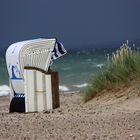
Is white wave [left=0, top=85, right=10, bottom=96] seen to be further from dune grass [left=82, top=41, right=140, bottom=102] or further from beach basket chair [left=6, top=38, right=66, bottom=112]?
beach basket chair [left=6, top=38, right=66, bottom=112]

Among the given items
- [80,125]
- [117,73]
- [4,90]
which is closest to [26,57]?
[117,73]

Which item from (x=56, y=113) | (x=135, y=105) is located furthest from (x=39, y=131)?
(x=135, y=105)

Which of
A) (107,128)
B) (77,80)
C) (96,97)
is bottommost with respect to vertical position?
(77,80)

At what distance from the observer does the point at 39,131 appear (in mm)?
7816

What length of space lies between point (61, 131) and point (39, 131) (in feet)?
1.01

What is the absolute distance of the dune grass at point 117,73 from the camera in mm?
12320

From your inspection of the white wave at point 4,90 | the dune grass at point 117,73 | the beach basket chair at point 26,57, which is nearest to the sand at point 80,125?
the beach basket chair at point 26,57

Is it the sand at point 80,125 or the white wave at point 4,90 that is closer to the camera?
the sand at point 80,125

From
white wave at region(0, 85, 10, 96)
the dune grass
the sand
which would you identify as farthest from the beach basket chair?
white wave at region(0, 85, 10, 96)

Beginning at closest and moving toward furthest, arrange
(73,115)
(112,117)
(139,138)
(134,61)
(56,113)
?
(139,138) < (112,117) < (73,115) < (56,113) < (134,61)

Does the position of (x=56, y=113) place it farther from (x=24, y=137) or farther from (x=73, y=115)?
(x=24, y=137)

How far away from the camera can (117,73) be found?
12.4 metres

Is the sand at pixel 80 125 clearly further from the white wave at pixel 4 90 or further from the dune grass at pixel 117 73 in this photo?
the white wave at pixel 4 90

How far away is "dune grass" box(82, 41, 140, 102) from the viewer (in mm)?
12320
